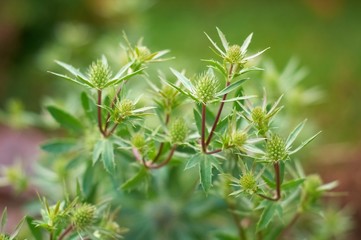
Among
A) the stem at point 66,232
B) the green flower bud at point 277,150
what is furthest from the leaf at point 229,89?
the stem at point 66,232

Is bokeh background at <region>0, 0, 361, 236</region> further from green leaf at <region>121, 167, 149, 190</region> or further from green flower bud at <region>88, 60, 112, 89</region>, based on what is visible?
green flower bud at <region>88, 60, 112, 89</region>

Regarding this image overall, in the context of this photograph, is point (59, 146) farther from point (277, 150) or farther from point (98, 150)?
point (277, 150)

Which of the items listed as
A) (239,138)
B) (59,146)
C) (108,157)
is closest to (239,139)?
(239,138)

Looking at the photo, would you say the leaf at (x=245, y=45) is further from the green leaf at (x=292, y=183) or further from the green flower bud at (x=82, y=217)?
the green flower bud at (x=82, y=217)

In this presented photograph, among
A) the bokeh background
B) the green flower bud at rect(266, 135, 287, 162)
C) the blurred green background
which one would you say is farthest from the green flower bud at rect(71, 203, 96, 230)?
the blurred green background

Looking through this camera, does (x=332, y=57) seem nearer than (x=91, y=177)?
No

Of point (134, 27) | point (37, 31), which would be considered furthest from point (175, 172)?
point (37, 31)

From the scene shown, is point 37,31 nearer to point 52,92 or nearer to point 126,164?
point 52,92
